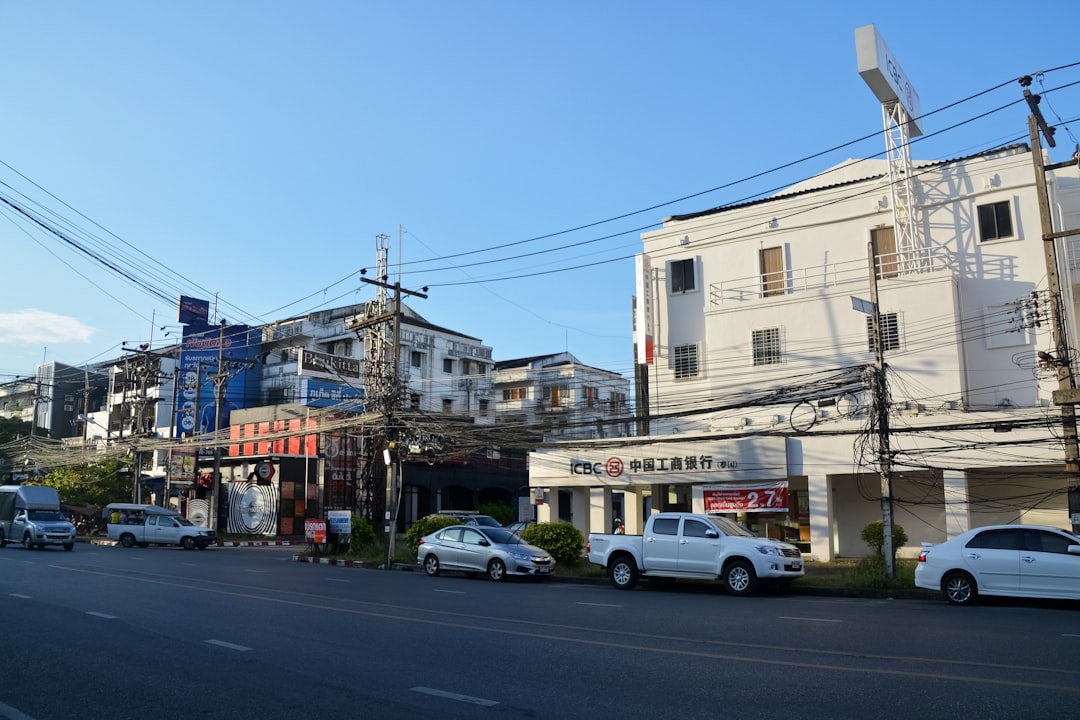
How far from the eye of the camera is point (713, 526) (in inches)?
744

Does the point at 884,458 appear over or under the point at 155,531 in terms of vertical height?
over

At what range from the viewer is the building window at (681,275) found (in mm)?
34000

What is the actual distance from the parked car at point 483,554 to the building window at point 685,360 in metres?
12.3

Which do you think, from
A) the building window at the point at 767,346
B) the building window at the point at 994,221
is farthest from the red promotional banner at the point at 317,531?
the building window at the point at 994,221

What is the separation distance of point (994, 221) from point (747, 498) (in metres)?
12.4

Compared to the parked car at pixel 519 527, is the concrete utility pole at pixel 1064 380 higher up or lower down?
higher up

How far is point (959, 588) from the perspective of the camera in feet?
52.5

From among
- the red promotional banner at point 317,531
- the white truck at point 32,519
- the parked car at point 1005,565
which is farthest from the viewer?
the white truck at point 32,519

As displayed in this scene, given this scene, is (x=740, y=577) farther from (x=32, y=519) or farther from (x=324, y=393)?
(x=324, y=393)

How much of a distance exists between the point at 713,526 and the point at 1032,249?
16585 millimetres

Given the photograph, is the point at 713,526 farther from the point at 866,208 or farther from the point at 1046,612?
the point at 866,208

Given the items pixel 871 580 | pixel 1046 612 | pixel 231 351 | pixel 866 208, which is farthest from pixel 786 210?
pixel 231 351

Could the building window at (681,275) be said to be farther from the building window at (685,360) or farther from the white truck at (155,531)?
the white truck at (155,531)

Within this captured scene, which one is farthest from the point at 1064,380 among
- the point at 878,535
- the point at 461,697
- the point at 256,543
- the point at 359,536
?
the point at 256,543
